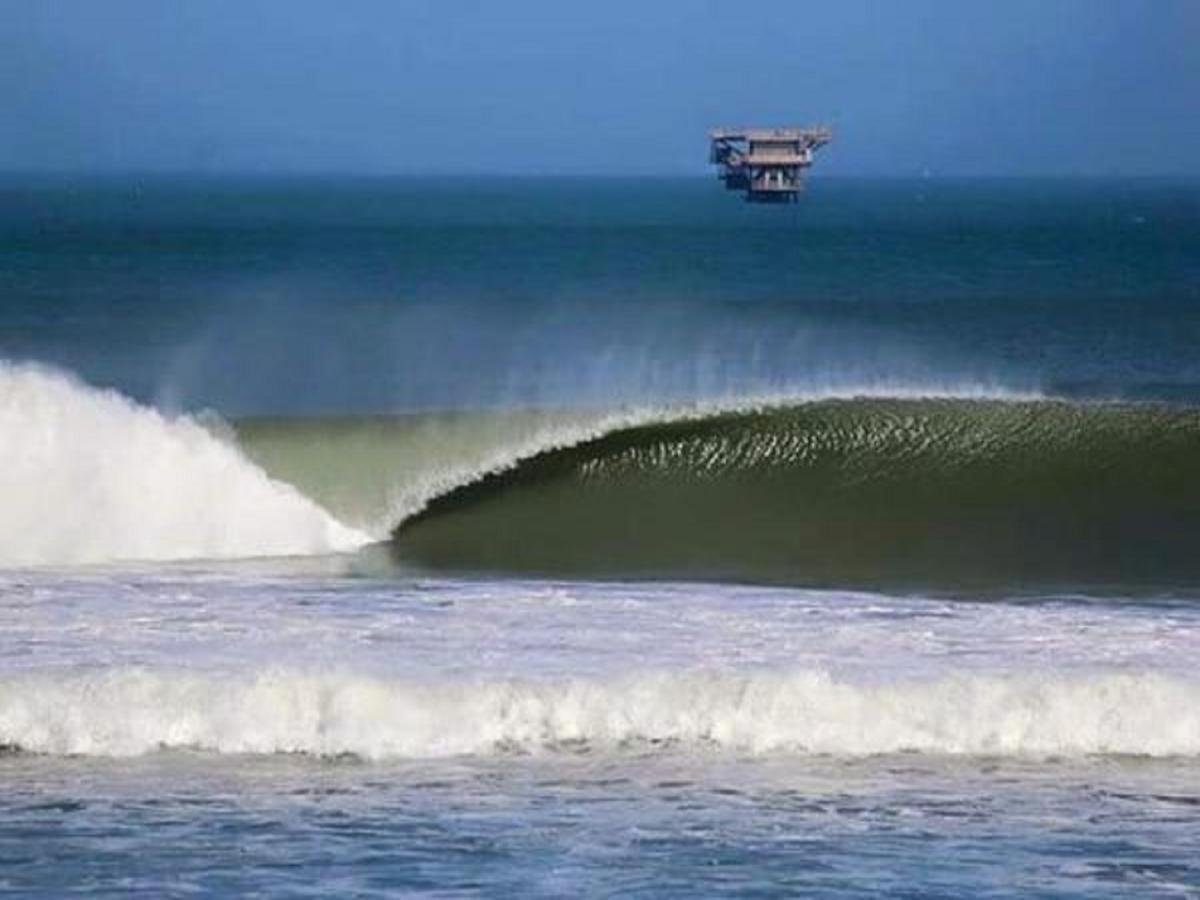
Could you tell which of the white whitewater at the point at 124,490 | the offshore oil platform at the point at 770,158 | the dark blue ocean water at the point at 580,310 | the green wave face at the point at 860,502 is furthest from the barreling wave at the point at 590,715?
the offshore oil platform at the point at 770,158

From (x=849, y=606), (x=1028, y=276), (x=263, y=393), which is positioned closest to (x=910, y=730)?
(x=849, y=606)

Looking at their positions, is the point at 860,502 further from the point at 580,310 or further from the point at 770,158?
the point at 770,158

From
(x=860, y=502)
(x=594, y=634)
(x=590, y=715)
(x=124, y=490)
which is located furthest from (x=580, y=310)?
(x=590, y=715)

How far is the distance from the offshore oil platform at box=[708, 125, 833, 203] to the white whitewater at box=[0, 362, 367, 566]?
4453 inches

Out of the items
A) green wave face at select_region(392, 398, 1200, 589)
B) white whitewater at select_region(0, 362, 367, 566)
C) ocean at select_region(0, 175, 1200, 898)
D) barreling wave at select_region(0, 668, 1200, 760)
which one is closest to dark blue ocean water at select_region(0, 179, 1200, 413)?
ocean at select_region(0, 175, 1200, 898)

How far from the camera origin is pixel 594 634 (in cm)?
1505

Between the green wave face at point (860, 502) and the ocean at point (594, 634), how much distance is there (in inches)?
1.7

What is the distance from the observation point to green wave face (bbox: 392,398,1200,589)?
64.4ft

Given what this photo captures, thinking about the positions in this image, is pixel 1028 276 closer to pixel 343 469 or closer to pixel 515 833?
pixel 343 469

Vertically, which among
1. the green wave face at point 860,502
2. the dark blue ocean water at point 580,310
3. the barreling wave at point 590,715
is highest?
the dark blue ocean water at point 580,310

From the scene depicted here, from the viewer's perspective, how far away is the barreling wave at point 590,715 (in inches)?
514

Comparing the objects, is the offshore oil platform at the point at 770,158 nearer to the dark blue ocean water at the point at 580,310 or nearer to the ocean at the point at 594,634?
the dark blue ocean water at the point at 580,310

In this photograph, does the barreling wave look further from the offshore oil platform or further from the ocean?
the offshore oil platform

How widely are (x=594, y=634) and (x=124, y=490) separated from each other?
6.00 m
